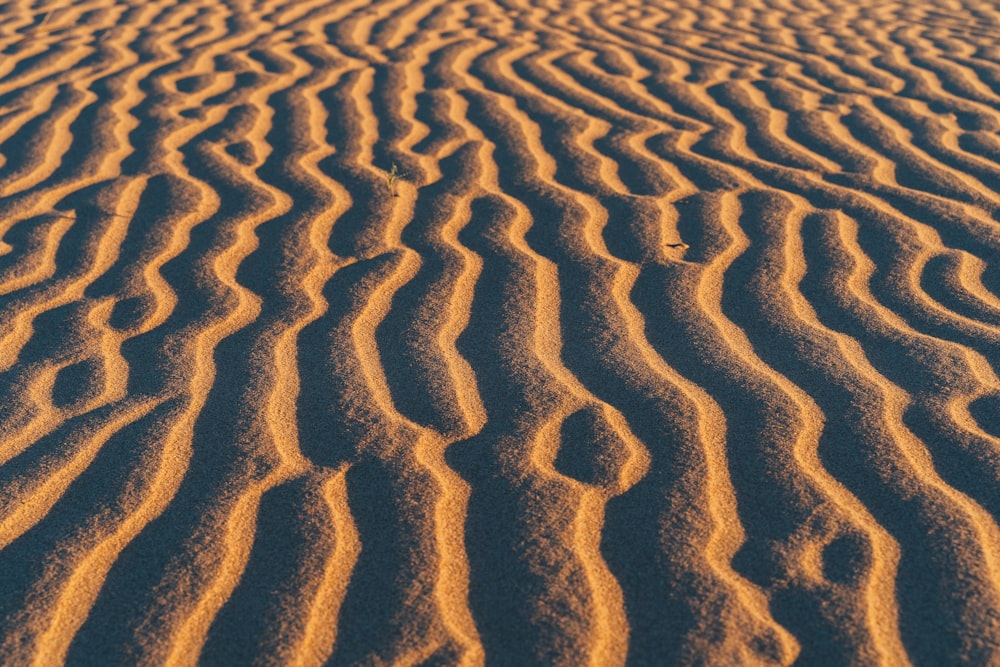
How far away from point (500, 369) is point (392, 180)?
1622 mm

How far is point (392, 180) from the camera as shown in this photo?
432cm

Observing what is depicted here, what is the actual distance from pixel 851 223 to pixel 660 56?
268cm

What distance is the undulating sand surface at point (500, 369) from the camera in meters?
2.05

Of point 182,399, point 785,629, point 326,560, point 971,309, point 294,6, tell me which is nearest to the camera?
point 785,629

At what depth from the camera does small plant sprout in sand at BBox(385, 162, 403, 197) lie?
4.27m

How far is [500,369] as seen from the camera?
116 inches

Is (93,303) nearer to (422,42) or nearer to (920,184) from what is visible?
(920,184)

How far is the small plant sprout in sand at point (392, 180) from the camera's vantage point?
168 inches

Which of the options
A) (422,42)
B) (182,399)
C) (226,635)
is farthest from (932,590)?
A: (422,42)

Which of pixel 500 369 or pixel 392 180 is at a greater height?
pixel 500 369

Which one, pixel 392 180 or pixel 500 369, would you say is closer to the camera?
pixel 500 369

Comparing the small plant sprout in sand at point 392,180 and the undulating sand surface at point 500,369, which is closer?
the undulating sand surface at point 500,369

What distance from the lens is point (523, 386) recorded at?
284 cm

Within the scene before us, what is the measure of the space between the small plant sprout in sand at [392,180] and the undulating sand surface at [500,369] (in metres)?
0.03
